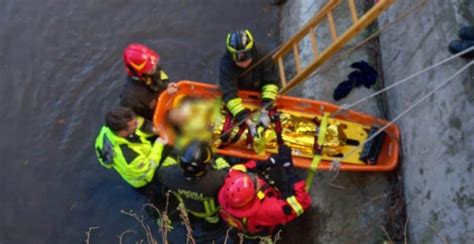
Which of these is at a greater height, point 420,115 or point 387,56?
point 387,56

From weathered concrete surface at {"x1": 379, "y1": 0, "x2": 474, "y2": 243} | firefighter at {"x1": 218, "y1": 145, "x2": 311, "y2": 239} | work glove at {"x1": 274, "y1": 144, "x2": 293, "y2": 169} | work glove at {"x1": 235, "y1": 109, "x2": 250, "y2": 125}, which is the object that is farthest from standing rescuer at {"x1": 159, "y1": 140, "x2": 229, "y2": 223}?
weathered concrete surface at {"x1": 379, "y1": 0, "x2": 474, "y2": 243}

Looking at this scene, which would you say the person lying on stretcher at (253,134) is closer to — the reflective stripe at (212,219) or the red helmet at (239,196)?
the reflective stripe at (212,219)

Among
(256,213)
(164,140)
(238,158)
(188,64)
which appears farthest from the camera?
(188,64)

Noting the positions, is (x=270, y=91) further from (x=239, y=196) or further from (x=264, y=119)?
(x=239, y=196)

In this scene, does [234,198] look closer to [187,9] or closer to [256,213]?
[256,213]

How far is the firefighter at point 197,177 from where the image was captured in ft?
14.9

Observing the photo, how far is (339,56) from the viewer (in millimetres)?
6273

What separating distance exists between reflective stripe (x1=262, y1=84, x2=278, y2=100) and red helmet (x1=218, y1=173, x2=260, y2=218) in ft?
4.66

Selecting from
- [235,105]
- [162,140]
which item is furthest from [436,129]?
[162,140]

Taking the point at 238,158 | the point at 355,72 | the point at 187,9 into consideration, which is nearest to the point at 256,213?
the point at 238,158

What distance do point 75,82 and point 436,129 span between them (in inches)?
194

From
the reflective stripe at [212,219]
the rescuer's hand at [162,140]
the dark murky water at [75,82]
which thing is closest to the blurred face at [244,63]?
the rescuer's hand at [162,140]

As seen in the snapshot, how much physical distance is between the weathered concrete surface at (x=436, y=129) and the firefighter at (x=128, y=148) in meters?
2.57

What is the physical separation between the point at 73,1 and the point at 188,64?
217 centimetres
